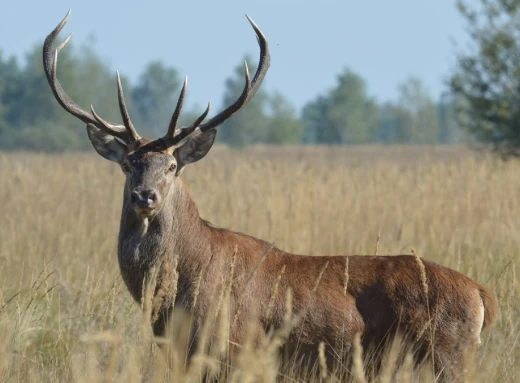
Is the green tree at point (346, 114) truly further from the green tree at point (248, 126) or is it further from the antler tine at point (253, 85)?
the antler tine at point (253, 85)

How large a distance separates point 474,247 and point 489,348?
391 centimetres

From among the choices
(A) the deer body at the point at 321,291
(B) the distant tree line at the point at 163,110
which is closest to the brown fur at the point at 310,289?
(A) the deer body at the point at 321,291

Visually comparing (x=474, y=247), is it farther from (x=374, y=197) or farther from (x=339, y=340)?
(x=339, y=340)

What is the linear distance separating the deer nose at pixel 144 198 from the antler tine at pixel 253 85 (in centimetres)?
92

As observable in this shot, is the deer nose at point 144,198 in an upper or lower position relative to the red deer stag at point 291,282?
upper

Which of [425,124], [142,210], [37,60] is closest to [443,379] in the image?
[142,210]

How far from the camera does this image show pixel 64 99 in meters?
6.45

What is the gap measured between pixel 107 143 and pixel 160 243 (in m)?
0.83

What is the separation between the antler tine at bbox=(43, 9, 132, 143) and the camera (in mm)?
6137

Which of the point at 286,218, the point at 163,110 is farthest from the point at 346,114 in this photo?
the point at 286,218

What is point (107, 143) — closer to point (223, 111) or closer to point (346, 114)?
point (223, 111)

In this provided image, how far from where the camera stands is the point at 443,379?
5262 millimetres

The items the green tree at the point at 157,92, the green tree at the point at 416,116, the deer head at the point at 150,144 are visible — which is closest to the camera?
the deer head at the point at 150,144

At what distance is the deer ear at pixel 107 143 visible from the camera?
6102mm
